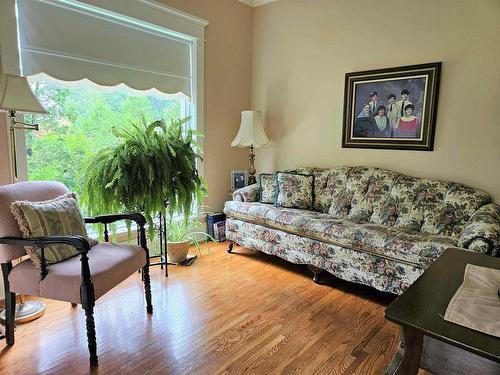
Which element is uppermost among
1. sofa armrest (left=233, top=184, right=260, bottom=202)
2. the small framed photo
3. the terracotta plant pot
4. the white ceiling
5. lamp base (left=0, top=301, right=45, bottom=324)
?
the white ceiling

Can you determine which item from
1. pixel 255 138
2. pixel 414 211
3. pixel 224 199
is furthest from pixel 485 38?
pixel 224 199

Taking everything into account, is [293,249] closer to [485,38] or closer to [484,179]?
[484,179]

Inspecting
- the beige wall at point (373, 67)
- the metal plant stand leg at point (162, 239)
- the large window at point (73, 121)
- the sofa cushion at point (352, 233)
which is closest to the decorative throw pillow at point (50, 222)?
the large window at point (73, 121)

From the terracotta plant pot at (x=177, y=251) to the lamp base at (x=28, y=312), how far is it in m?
1.09

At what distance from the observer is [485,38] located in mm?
2516

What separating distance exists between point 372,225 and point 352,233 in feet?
0.99

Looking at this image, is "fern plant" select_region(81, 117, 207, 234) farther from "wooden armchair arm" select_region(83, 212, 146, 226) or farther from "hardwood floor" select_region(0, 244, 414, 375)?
"hardwood floor" select_region(0, 244, 414, 375)

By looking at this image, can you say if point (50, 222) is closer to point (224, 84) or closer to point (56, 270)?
point (56, 270)

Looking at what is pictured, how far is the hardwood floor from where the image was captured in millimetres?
1718

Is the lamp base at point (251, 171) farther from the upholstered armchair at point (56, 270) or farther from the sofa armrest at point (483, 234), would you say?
the sofa armrest at point (483, 234)

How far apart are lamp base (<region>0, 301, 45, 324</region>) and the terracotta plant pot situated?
3.59ft

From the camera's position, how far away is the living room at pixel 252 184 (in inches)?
67.9

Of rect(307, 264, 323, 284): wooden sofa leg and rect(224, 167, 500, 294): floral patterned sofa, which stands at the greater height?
rect(224, 167, 500, 294): floral patterned sofa

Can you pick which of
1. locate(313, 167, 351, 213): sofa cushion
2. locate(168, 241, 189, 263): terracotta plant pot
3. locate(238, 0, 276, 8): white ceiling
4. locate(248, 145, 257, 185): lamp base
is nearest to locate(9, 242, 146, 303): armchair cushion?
locate(168, 241, 189, 263): terracotta plant pot
